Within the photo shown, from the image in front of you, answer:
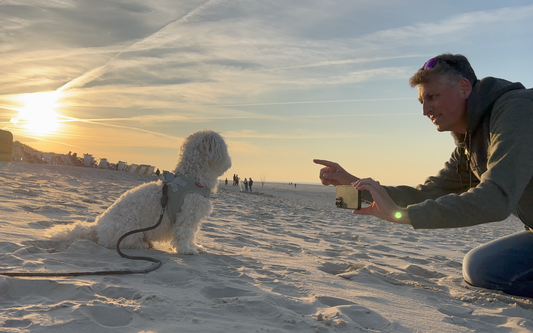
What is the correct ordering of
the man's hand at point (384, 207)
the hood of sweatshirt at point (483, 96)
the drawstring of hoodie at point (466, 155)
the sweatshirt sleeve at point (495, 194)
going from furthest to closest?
the drawstring of hoodie at point (466, 155)
the hood of sweatshirt at point (483, 96)
the man's hand at point (384, 207)
the sweatshirt sleeve at point (495, 194)

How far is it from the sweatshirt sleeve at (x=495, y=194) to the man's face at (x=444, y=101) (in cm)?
63

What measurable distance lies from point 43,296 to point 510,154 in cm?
317

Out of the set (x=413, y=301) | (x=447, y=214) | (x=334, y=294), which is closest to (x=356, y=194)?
(x=447, y=214)

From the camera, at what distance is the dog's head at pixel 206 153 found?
479cm

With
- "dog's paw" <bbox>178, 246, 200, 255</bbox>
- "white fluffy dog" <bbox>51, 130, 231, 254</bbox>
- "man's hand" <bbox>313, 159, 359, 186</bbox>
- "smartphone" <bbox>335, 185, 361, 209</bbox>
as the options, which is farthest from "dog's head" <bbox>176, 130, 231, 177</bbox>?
"smartphone" <bbox>335, 185, 361, 209</bbox>

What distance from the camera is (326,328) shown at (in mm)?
2295

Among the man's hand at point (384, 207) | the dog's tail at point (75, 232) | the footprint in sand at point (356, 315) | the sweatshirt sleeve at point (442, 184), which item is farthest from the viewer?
the dog's tail at point (75, 232)

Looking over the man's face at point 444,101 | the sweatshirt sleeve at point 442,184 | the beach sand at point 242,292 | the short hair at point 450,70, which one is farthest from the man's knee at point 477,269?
the short hair at point 450,70

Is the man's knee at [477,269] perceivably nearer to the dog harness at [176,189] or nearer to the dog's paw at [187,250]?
the dog's paw at [187,250]

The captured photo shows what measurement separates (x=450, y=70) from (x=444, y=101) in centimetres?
24

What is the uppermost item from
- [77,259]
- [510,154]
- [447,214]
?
[510,154]

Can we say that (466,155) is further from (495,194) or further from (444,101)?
(495,194)

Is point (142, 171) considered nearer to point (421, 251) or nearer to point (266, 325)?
point (421, 251)

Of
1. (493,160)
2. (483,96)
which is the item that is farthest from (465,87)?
(493,160)
